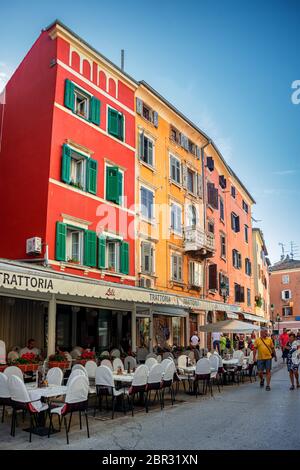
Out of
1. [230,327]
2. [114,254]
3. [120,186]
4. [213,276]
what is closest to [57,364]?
[114,254]

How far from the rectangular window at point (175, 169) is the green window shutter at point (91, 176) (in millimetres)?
7147

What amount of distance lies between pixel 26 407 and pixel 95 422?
1800 millimetres

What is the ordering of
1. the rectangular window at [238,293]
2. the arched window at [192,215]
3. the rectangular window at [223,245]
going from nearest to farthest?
1. the arched window at [192,215]
2. the rectangular window at [223,245]
3. the rectangular window at [238,293]

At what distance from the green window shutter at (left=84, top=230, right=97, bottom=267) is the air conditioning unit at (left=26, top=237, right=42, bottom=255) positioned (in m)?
2.08

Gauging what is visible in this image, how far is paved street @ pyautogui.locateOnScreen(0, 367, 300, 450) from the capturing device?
6.61 m

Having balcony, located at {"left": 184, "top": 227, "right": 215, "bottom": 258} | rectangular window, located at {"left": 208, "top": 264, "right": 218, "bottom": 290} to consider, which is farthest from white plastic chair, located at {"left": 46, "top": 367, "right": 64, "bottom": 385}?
rectangular window, located at {"left": 208, "top": 264, "right": 218, "bottom": 290}

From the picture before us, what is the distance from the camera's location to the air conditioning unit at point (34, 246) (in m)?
14.3

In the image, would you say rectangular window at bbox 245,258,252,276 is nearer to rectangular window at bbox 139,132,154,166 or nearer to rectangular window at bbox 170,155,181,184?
rectangular window at bbox 170,155,181,184

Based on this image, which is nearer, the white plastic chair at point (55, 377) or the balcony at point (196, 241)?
the white plastic chair at point (55, 377)

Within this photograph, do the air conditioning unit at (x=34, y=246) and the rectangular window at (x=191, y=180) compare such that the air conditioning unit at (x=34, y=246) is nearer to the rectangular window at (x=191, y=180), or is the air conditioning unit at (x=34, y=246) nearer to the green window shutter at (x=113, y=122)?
the green window shutter at (x=113, y=122)

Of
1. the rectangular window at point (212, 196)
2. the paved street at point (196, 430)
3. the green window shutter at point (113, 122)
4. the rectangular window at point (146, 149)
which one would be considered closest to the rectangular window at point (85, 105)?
the green window shutter at point (113, 122)
